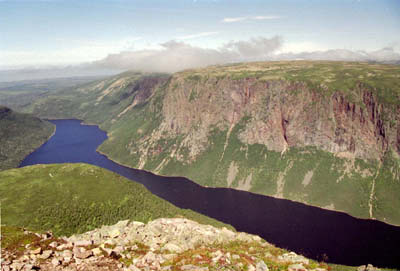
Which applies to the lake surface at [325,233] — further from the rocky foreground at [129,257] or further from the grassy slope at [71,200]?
the rocky foreground at [129,257]

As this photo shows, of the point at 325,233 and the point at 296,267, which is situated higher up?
the point at 296,267

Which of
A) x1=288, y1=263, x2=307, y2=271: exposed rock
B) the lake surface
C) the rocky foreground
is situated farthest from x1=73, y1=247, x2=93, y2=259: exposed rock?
the lake surface

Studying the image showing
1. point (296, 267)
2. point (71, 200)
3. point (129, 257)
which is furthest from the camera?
point (71, 200)

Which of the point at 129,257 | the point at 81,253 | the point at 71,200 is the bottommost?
the point at 71,200

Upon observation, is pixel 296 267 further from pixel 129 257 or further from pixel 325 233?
pixel 325 233

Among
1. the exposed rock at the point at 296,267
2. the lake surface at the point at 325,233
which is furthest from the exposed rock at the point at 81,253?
the lake surface at the point at 325,233

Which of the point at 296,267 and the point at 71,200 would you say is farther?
the point at 71,200

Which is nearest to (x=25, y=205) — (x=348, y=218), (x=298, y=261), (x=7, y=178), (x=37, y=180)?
(x=37, y=180)

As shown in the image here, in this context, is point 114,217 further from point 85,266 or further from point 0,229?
point 85,266

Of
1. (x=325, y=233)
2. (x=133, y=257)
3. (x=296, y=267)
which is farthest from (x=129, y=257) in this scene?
(x=325, y=233)
